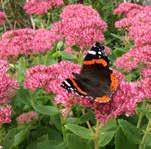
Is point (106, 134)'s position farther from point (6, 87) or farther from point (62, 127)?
point (6, 87)

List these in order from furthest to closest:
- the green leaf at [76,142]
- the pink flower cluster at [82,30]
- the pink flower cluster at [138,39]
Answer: the pink flower cluster at [82,30] < the pink flower cluster at [138,39] < the green leaf at [76,142]

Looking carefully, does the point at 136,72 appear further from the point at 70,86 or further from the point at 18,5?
the point at 18,5

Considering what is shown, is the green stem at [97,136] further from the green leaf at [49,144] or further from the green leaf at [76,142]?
the green leaf at [49,144]

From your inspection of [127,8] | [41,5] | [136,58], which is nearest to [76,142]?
[136,58]

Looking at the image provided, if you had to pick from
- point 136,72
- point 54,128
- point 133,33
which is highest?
point 133,33

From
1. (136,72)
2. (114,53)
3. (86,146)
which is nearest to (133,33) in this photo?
(136,72)

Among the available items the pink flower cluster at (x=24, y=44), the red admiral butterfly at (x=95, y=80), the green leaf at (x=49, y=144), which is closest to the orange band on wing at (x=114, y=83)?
the red admiral butterfly at (x=95, y=80)
